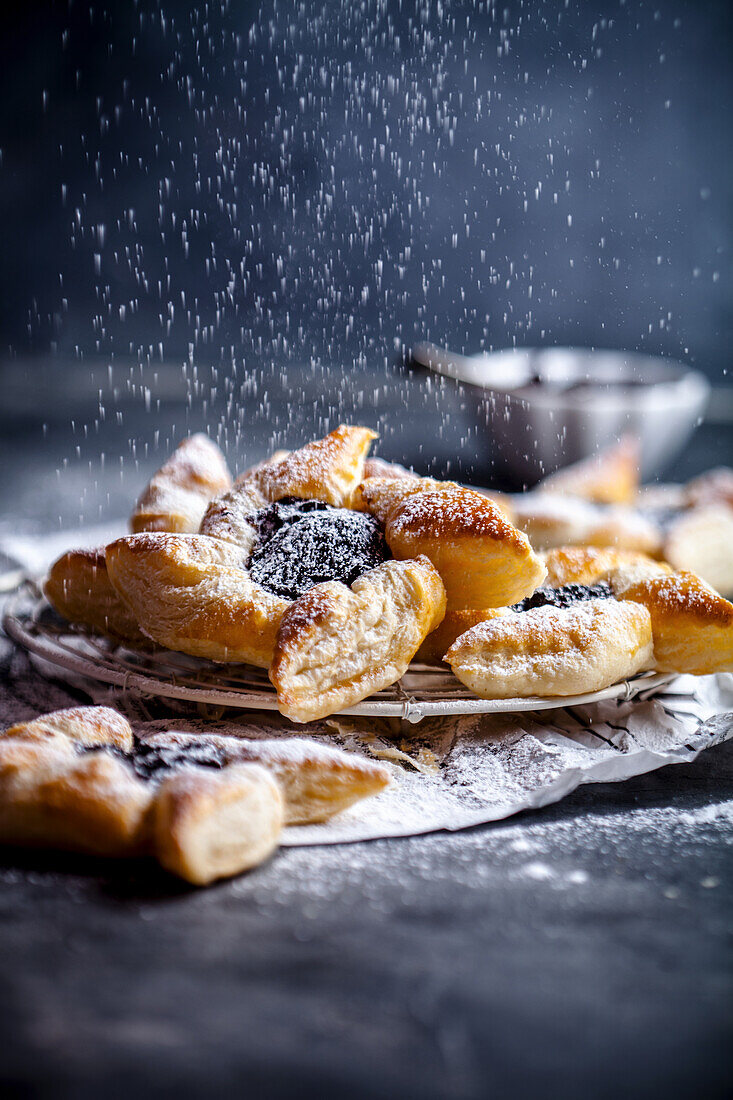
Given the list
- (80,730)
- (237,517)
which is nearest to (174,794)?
(80,730)

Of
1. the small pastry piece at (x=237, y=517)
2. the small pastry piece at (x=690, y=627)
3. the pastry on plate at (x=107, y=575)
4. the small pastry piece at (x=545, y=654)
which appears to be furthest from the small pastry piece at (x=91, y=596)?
the small pastry piece at (x=690, y=627)

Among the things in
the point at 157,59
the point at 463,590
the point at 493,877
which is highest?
the point at 157,59

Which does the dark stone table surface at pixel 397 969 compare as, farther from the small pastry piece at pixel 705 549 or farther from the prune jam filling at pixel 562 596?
the small pastry piece at pixel 705 549

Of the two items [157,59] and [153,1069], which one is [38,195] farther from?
[153,1069]

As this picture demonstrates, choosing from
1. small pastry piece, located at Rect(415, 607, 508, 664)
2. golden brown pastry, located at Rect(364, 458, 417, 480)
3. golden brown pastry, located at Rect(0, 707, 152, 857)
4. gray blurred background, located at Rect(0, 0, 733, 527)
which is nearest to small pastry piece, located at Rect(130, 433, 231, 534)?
golden brown pastry, located at Rect(364, 458, 417, 480)

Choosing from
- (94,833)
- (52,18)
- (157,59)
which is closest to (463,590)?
(94,833)

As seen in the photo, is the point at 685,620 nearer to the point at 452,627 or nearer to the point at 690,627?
the point at 690,627

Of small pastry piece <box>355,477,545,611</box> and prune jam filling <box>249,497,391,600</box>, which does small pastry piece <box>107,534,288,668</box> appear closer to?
prune jam filling <box>249,497,391,600</box>
